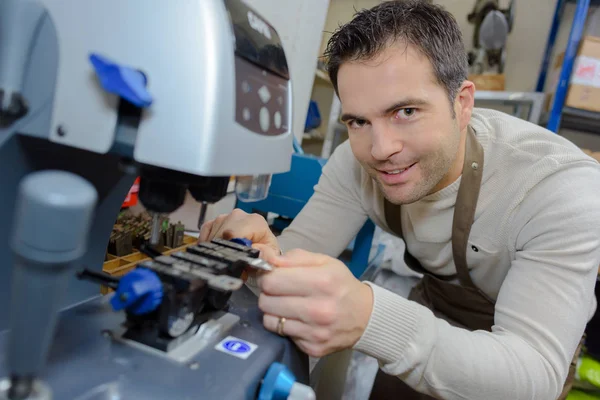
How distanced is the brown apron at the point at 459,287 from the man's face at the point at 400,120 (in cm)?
6

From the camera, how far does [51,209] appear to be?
0.80 feet

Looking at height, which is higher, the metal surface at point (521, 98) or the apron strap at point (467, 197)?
the metal surface at point (521, 98)

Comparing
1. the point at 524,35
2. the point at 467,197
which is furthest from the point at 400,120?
the point at 524,35

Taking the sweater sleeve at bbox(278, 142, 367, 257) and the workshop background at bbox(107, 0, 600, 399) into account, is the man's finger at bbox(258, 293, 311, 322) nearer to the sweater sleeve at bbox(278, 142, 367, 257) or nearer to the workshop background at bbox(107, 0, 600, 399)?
the workshop background at bbox(107, 0, 600, 399)

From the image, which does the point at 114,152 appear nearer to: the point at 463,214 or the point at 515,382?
the point at 515,382

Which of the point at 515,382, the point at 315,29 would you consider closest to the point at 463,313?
the point at 515,382

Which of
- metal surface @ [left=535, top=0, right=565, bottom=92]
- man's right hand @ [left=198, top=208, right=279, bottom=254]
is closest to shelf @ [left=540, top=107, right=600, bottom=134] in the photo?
metal surface @ [left=535, top=0, right=565, bottom=92]

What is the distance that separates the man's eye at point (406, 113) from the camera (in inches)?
30.1

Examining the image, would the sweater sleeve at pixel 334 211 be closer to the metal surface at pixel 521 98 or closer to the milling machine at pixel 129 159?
the milling machine at pixel 129 159

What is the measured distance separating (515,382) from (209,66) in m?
0.59

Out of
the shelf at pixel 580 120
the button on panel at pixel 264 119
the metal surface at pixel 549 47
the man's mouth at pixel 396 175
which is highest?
the metal surface at pixel 549 47

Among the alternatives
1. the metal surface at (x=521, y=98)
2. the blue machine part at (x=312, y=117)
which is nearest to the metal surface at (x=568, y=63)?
the metal surface at (x=521, y=98)

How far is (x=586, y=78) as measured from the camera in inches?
65.1

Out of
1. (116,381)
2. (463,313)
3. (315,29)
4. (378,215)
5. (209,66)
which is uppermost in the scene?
(315,29)
